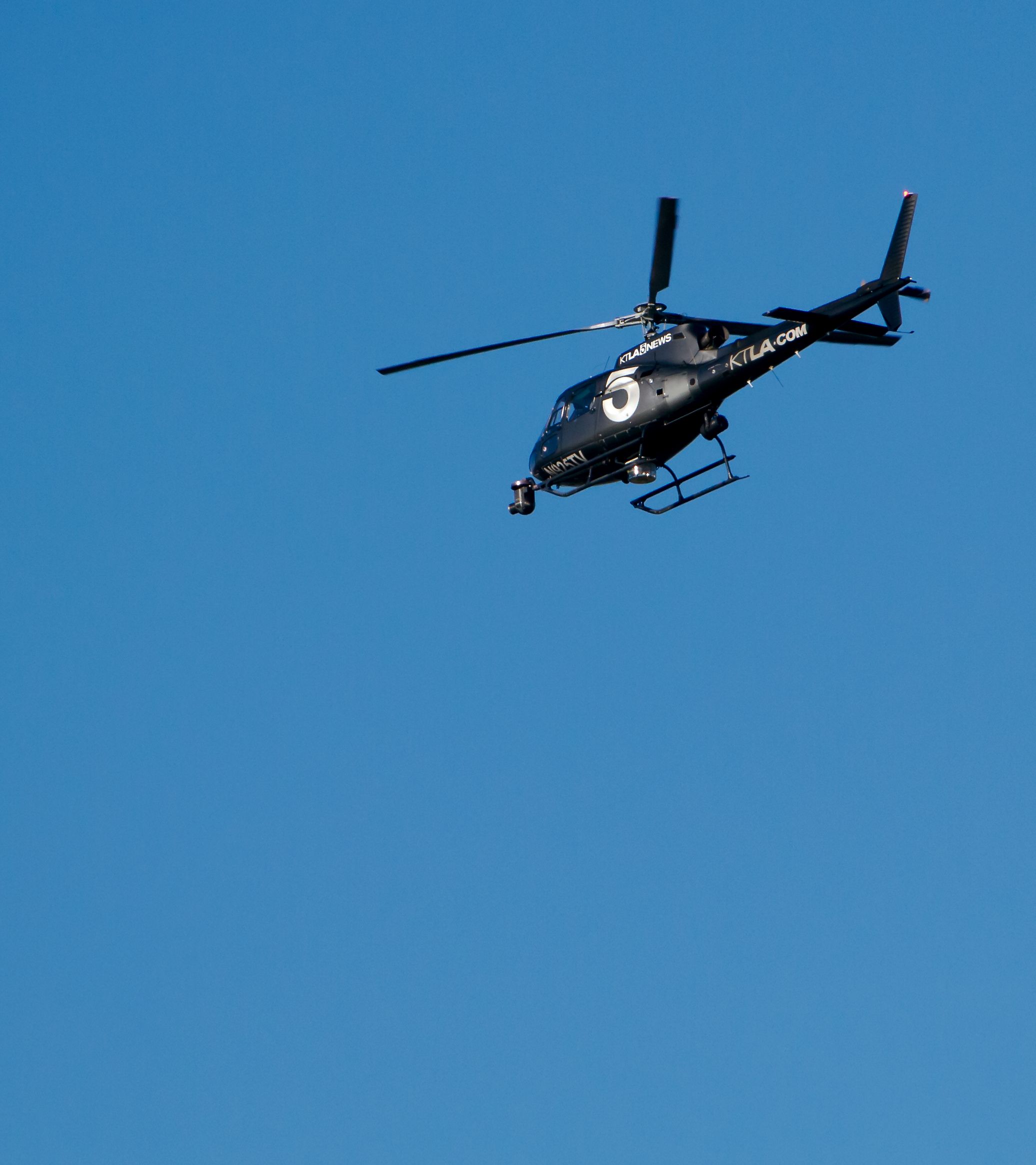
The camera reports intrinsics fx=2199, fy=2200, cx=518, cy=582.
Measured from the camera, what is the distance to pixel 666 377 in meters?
33.9

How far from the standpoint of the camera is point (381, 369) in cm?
3222

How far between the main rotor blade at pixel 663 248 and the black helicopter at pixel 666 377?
0.05 feet

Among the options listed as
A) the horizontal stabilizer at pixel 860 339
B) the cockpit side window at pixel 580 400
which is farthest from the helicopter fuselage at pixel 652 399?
the horizontal stabilizer at pixel 860 339

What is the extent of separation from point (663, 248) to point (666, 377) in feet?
8.97

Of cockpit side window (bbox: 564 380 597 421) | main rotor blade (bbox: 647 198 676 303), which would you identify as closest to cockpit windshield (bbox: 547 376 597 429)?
cockpit side window (bbox: 564 380 597 421)

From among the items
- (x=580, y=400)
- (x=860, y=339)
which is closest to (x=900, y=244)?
(x=860, y=339)

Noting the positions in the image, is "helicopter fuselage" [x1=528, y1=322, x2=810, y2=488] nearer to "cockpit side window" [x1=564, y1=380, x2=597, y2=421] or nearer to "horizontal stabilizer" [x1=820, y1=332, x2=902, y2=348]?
"cockpit side window" [x1=564, y1=380, x2=597, y2=421]

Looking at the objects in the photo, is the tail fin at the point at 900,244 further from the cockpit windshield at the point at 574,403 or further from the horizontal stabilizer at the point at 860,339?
the cockpit windshield at the point at 574,403

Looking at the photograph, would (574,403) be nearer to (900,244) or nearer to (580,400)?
(580,400)

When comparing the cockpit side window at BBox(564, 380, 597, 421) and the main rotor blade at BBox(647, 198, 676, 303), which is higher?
the cockpit side window at BBox(564, 380, 597, 421)

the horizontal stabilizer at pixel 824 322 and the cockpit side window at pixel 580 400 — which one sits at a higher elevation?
the cockpit side window at pixel 580 400

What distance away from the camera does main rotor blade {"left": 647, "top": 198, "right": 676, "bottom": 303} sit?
30906mm

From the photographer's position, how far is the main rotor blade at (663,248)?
30.9 meters

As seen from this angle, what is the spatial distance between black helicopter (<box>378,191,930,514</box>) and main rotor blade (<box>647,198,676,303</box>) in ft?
0.05
